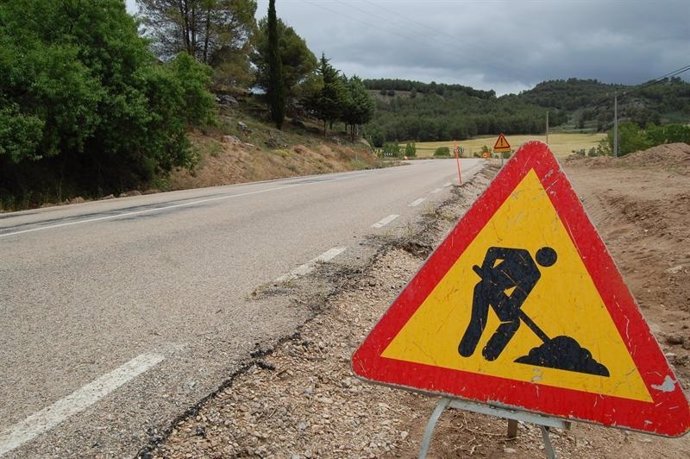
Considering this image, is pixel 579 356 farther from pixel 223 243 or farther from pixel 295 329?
pixel 223 243

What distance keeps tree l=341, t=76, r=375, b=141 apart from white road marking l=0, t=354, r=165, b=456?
2140 inches

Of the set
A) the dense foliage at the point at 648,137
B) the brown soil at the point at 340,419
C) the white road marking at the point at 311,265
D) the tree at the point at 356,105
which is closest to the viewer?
the brown soil at the point at 340,419

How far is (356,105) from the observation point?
192ft

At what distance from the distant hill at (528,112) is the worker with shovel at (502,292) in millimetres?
60039

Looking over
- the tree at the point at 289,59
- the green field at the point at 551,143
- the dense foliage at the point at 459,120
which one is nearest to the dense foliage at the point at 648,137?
the green field at the point at 551,143

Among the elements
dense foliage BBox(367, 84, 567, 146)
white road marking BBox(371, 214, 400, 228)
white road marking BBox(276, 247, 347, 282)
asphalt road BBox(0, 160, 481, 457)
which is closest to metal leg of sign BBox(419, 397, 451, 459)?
asphalt road BBox(0, 160, 481, 457)

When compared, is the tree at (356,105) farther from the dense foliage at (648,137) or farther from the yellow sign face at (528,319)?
the yellow sign face at (528,319)

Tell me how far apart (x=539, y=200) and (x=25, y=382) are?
2.80 m

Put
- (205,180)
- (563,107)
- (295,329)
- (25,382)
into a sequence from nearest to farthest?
1. (25,382)
2. (295,329)
3. (205,180)
4. (563,107)

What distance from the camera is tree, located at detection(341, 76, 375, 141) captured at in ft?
190

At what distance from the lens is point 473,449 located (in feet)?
8.86

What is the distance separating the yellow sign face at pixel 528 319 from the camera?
1.94 metres

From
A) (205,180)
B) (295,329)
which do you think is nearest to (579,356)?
(295,329)

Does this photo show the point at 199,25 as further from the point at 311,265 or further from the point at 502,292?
the point at 502,292
